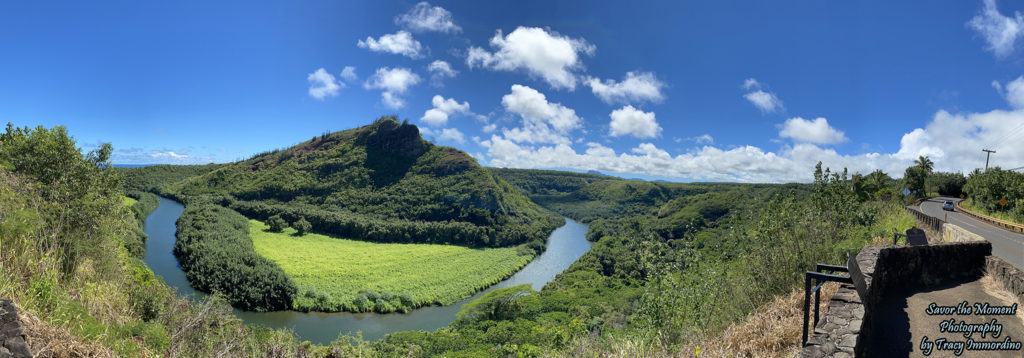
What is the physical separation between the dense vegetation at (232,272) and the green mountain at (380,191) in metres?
26.7

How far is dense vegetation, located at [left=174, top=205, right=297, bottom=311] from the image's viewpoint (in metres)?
35.6

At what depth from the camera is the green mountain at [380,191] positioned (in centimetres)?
7756

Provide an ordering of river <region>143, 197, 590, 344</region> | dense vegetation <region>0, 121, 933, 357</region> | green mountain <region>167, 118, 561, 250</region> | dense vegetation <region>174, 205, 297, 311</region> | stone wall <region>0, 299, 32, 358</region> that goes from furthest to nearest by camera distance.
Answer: green mountain <region>167, 118, 561, 250</region>, dense vegetation <region>174, 205, 297, 311</region>, river <region>143, 197, 590, 344</region>, dense vegetation <region>0, 121, 933, 357</region>, stone wall <region>0, 299, 32, 358</region>

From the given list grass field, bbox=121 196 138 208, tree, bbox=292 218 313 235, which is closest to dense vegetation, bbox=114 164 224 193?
grass field, bbox=121 196 138 208

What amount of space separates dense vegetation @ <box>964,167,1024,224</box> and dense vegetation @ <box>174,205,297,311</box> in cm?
5121

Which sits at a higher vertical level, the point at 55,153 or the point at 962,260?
the point at 55,153

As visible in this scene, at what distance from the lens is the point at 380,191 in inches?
4040

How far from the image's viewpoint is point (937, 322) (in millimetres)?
5723

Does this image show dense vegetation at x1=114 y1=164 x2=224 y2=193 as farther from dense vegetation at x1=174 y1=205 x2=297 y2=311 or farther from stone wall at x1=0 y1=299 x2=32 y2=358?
stone wall at x1=0 y1=299 x2=32 y2=358

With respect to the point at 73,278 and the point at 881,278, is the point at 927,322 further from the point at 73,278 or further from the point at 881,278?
the point at 73,278

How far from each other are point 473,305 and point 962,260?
3715cm

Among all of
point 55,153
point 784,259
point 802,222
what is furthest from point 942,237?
point 55,153

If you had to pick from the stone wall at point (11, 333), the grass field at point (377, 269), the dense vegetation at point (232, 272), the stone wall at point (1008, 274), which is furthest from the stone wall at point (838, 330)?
the grass field at point (377, 269)

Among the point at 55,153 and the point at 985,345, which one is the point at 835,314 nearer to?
the point at 985,345
